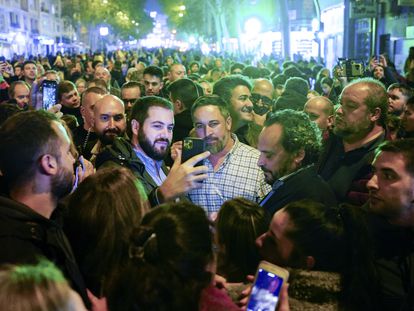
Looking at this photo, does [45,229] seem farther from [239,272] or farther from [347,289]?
[347,289]

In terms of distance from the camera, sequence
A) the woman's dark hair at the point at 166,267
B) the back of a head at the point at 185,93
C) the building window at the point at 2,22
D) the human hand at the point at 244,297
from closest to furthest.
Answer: the woman's dark hair at the point at 166,267, the human hand at the point at 244,297, the back of a head at the point at 185,93, the building window at the point at 2,22

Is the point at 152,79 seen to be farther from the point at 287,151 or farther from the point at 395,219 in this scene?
the point at 395,219

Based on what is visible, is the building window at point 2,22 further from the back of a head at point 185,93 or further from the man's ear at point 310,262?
the man's ear at point 310,262

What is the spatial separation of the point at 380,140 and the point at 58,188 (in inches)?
125

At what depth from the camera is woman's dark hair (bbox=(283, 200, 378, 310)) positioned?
254cm

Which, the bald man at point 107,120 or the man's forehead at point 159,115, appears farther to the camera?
the bald man at point 107,120

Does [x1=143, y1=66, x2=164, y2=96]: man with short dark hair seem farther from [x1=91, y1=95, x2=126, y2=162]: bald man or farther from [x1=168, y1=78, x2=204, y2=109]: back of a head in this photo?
[x1=91, y1=95, x2=126, y2=162]: bald man

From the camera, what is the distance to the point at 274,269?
2.20 m

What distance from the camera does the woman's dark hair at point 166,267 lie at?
216 centimetres

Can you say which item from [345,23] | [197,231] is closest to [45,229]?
[197,231]

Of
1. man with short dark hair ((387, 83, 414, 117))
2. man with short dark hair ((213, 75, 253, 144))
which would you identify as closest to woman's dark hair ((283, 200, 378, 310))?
man with short dark hair ((213, 75, 253, 144))

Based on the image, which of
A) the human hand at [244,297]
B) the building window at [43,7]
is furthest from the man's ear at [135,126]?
the building window at [43,7]

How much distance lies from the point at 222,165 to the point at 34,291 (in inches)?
125

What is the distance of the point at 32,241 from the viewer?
2684 millimetres
